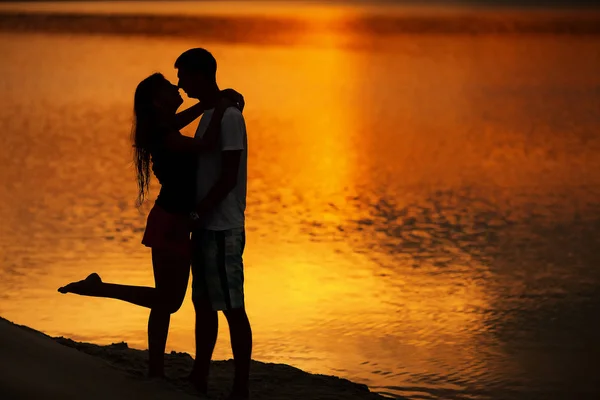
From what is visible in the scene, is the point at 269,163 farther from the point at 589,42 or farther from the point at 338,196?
the point at 589,42

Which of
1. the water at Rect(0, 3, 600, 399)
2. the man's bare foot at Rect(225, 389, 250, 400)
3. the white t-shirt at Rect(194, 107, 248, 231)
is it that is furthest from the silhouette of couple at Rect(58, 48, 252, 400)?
the water at Rect(0, 3, 600, 399)

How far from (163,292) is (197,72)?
100cm

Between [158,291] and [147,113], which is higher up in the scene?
[147,113]

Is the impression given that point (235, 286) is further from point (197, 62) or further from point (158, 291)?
point (197, 62)

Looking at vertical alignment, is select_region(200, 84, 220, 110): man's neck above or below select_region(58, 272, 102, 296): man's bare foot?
above

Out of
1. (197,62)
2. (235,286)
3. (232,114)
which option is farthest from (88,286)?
(197,62)

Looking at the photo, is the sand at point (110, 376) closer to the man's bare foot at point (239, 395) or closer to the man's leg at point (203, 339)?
the man's leg at point (203, 339)

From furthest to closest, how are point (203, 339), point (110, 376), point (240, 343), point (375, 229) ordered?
point (375, 229), point (203, 339), point (240, 343), point (110, 376)

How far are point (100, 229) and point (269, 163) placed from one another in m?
4.60

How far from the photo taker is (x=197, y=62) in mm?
5875

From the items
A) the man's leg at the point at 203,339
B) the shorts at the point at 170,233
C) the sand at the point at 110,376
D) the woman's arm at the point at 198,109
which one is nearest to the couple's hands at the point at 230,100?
the woman's arm at the point at 198,109

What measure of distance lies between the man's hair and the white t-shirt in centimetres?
18

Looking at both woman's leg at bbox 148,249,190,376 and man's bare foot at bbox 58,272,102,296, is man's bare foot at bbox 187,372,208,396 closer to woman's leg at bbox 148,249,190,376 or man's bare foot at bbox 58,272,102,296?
woman's leg at bbox 148,249,190,376

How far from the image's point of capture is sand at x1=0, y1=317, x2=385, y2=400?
5.32m
